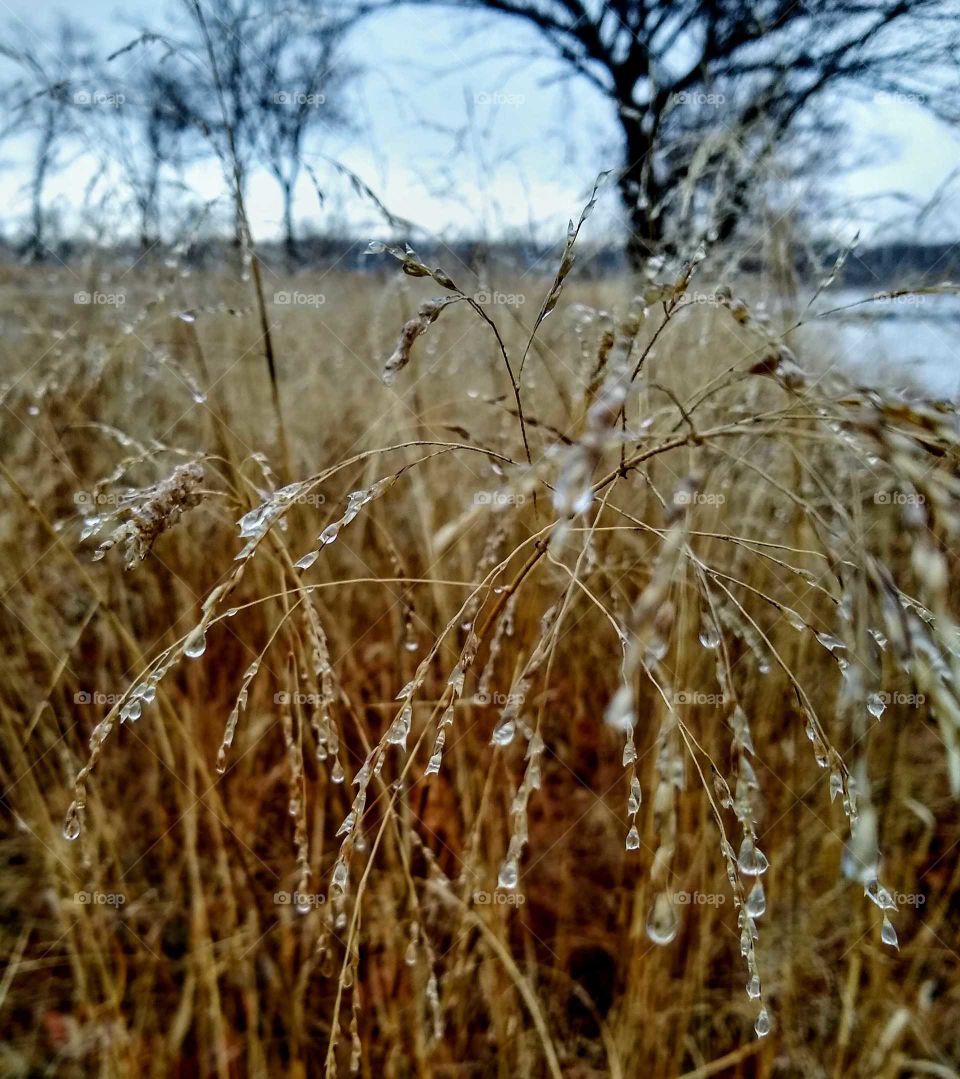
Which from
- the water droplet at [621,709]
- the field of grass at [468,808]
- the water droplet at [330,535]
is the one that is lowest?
the field of grass at [468,808]

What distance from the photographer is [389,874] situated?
821mm

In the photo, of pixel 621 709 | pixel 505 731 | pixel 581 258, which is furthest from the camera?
pixel 581 258

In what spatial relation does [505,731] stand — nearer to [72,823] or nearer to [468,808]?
[72,823]

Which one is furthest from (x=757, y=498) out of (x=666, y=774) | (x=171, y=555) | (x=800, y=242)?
(x=171, y=555)

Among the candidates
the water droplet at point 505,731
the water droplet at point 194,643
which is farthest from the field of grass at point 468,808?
the water droplet at point 505,731

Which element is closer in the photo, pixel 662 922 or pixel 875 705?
pixel 662 922

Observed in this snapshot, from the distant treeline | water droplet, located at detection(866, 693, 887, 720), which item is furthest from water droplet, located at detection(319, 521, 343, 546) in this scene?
the distant treeline

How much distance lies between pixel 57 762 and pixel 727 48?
1.76 m

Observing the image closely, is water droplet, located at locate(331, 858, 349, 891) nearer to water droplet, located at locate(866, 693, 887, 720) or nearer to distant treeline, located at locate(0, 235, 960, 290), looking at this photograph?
water droplet, located at locate(866, 693, 887, 720)

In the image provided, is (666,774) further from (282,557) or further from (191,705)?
(191,705)

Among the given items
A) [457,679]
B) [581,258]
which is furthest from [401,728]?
[581,258]

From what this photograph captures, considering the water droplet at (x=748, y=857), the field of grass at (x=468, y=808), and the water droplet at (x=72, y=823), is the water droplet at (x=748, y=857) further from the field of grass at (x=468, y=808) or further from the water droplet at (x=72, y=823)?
the water droplet at (x=72, y=823)

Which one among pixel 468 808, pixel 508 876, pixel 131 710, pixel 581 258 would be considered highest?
pixel 581 258

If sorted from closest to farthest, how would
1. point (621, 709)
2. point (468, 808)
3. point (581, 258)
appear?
point (621, 709)
point (468, 808)
point (581, 258)
